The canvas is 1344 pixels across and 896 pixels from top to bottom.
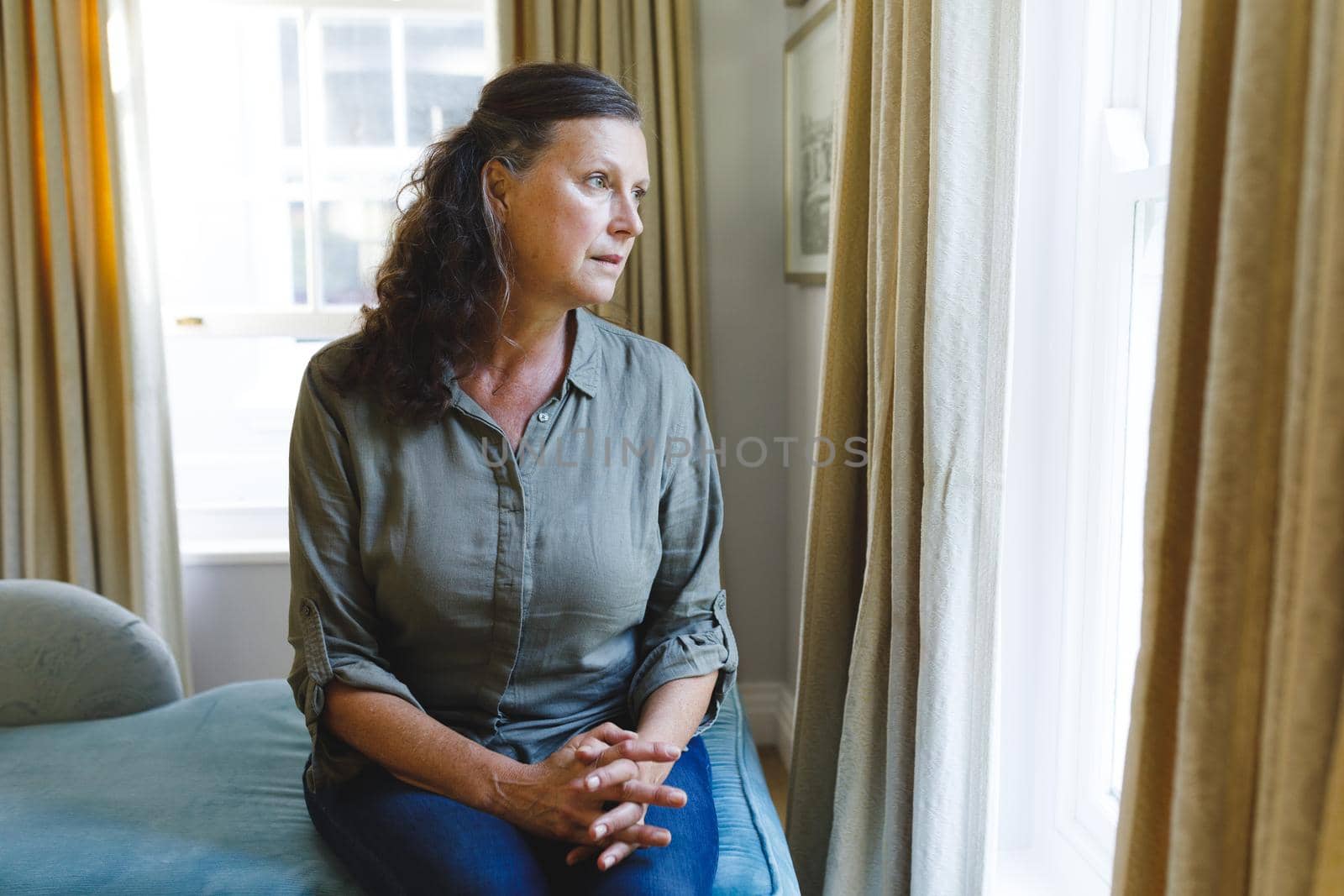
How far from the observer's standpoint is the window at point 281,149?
9.63ft

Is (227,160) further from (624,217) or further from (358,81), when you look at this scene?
(624,217)

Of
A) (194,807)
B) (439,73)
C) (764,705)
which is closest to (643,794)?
(194,807)

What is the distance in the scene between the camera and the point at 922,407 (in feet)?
5.09

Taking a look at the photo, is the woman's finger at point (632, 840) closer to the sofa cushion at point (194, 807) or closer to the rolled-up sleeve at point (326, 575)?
the sofa cushion at point (194, 807)

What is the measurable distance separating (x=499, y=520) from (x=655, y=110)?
4.91 ft

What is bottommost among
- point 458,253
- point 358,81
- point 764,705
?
point 764,705

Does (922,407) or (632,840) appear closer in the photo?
(632,840)

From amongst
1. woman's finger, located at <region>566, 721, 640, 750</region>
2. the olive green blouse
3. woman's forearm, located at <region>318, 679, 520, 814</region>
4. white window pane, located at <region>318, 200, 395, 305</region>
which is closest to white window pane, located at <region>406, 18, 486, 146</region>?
white window pane, located at <region>318, 200, 395, 305</region>

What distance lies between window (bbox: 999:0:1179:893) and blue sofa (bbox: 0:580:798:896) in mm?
455

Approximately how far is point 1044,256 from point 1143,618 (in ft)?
2.73

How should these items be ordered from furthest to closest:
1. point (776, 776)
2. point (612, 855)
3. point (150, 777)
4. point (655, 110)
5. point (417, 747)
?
point (776, 776) → point (655, 110) → point (150, 777) → point (417, 747) → point (612, 855)

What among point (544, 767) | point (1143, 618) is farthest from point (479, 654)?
point (1143, 618)

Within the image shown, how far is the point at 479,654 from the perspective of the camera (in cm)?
152

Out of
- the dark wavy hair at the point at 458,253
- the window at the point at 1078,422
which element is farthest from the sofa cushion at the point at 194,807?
the dark wavy hair at the point at 458,253
